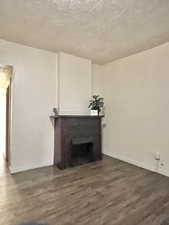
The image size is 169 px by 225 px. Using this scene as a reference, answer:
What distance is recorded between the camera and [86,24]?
2273 mm

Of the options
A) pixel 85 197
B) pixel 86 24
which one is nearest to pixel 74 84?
pixel 86 24

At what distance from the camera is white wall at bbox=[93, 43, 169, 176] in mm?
2879

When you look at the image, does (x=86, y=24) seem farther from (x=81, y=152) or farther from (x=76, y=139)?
(x=81, y=152)

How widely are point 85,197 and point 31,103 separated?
6.83 feet

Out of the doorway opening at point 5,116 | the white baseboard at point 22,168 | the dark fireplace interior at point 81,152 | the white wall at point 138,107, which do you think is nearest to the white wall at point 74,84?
the white wall at point 138,107

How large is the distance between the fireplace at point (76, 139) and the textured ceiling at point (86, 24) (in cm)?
155

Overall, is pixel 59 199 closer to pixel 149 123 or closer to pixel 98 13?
pixel 149 123

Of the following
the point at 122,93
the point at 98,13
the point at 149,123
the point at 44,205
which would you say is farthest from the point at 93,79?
the point at 44,205

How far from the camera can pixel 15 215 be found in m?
1.72

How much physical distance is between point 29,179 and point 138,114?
260 centimetres

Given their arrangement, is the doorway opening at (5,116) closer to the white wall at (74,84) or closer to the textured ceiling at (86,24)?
the textured ceiling at (86,24)

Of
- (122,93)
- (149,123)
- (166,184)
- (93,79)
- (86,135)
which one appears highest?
(93,79)

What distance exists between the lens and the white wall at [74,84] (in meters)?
3.45

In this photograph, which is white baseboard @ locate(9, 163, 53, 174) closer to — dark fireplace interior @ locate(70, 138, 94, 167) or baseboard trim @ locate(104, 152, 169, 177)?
dark fireplace interior @ locate(70, 138, 94, 167)
